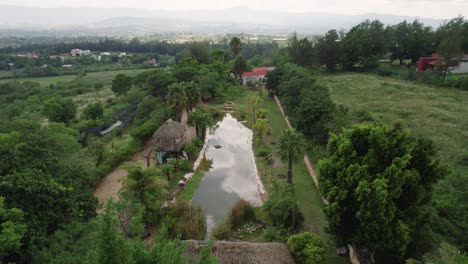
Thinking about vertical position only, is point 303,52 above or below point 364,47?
below

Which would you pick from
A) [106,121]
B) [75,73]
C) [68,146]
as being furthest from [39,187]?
[75,73]

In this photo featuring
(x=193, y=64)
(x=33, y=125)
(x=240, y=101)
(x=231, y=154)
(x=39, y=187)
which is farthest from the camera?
(x=193, y=64)

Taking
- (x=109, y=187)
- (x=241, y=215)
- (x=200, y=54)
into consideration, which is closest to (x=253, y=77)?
(x=200, y=54)

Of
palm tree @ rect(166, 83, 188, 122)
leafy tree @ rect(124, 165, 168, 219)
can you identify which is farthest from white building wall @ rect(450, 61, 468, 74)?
leafy tree @ rect(124, 165, 168, 219)

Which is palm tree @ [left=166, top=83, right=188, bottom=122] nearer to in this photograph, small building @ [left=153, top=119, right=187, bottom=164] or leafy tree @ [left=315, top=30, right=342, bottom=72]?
small building @ [left=153, top=119, right=187, bottom=164]

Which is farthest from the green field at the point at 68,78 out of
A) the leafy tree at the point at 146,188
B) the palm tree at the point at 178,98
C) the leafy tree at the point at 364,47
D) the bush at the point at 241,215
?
the bush at the point at 241,215

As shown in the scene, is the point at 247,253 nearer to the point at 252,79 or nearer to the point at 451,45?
the point at 252,79

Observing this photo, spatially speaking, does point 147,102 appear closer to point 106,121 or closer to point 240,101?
point 106,121
